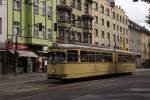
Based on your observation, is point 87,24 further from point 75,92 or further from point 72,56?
point 75,92

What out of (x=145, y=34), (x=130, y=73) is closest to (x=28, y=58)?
(x=130, y=73)

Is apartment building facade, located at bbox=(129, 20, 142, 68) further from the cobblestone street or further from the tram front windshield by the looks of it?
the cobblestone street

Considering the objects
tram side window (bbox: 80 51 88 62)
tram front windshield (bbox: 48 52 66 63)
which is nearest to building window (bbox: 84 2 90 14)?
tram side window (bbox: 80 51 88 62)

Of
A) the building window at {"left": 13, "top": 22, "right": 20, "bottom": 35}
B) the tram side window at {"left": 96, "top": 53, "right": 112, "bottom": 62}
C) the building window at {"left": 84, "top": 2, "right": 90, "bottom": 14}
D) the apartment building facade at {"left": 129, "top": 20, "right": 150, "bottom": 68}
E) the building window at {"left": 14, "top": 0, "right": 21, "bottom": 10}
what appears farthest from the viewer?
the apartment building facade at {"left": 129, "top": 20, "right": 150, "bottom": 68}

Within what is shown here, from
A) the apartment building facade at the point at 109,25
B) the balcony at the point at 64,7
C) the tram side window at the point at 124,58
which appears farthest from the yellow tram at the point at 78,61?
the apartment building facade at the point at 109,25

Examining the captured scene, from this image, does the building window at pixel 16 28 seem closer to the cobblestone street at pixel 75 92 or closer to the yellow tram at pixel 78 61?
the yellow tram at pixel 78 61

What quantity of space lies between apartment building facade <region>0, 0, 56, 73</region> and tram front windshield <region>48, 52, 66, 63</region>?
53.9ft

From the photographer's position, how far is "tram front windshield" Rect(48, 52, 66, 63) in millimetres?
31383

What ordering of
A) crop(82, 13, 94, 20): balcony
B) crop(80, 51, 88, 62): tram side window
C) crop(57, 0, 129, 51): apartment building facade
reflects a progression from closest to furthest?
1. crop(80, 51, 88, 62): tram side window
2. crop(57, 0, 129, 51): apartment building facade
3. crop(82, 13, 94, 20): balcony

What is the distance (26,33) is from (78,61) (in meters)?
23.3

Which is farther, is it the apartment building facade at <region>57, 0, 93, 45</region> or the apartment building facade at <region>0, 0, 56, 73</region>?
the apartment building facade at <region>57, 0, 93, 45</region>

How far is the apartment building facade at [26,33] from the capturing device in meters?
51.6

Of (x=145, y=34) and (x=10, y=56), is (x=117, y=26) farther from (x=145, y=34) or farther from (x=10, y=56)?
(x=10, y=56)

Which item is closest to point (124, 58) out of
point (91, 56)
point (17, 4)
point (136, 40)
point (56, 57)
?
point (91, 56)
